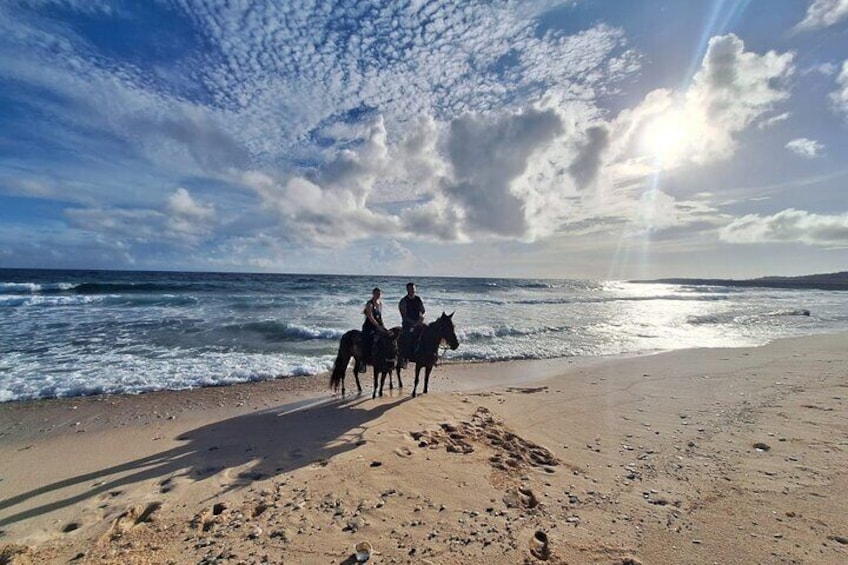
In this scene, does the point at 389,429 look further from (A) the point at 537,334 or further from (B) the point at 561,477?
(A) the point at 537,334

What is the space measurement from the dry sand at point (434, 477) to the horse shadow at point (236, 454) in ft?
0.11

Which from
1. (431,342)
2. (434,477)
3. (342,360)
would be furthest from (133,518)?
(431,342)

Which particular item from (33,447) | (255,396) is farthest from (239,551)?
(255,396)

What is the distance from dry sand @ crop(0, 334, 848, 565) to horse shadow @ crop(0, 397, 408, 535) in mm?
34

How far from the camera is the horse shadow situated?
4.75 metres

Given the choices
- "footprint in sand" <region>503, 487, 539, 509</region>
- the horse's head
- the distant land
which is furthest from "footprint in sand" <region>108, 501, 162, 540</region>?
the distant land

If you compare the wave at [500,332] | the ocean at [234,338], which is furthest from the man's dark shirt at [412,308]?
the wave at [500,332]

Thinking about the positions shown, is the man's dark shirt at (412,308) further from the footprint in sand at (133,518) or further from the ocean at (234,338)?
the footprint in sand at (133,518)

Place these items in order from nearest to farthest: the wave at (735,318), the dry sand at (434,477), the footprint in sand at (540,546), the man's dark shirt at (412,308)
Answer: the footprint in sand at (540,546) → the dry sand at (434,477) → the man's dark shirt at (412,308) → the wave at (735,318)

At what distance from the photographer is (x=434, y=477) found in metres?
4.89

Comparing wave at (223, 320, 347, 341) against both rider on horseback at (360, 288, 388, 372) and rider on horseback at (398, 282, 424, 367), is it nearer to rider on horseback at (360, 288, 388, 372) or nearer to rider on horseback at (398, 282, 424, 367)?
rider on horseback at (398, 282, 424, 367)

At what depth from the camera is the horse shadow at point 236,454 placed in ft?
15.6

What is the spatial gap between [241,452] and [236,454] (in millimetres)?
82

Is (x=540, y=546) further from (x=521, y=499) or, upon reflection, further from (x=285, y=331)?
(x=285, y=331)
